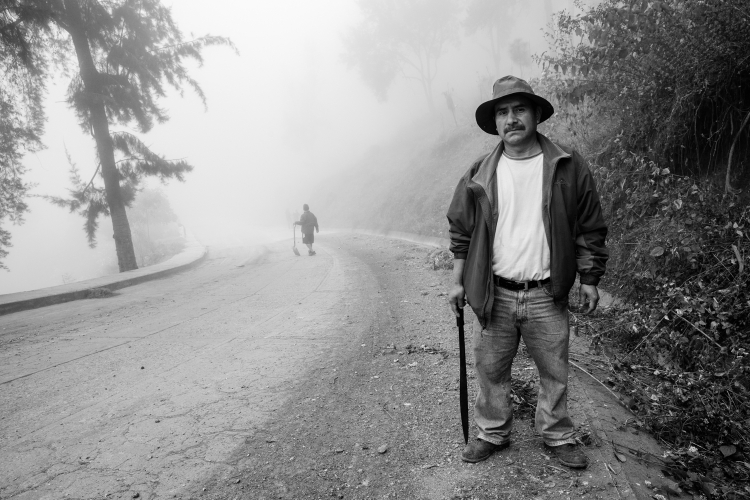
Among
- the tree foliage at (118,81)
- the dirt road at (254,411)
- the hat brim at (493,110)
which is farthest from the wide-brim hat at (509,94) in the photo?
the tree foliage at (118,81)

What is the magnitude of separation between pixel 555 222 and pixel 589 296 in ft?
1.64

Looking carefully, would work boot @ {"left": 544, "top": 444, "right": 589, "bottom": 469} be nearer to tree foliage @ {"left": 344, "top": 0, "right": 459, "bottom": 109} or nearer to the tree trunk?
the tree trunk

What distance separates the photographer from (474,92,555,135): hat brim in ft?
8.56

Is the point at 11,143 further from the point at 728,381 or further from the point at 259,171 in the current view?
the point at 259,171

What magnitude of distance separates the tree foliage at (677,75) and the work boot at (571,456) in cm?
327

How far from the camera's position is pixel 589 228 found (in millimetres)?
2545

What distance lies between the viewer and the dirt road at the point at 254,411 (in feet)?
8.81

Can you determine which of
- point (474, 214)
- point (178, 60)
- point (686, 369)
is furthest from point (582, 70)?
A: point (178, 60)

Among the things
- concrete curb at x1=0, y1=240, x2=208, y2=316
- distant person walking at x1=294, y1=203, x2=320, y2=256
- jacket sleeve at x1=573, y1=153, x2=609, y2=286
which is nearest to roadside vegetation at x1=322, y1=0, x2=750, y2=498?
jacket sleeve at x1=573, y1=153, x2=609, y2=286

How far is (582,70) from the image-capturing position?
6.07 metres

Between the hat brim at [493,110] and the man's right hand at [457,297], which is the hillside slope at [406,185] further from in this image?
the man's right hand at [457,297]

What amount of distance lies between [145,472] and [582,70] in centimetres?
669

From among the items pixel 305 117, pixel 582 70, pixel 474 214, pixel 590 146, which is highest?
pixel 305 117

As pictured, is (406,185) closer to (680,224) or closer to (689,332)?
(680,224)
